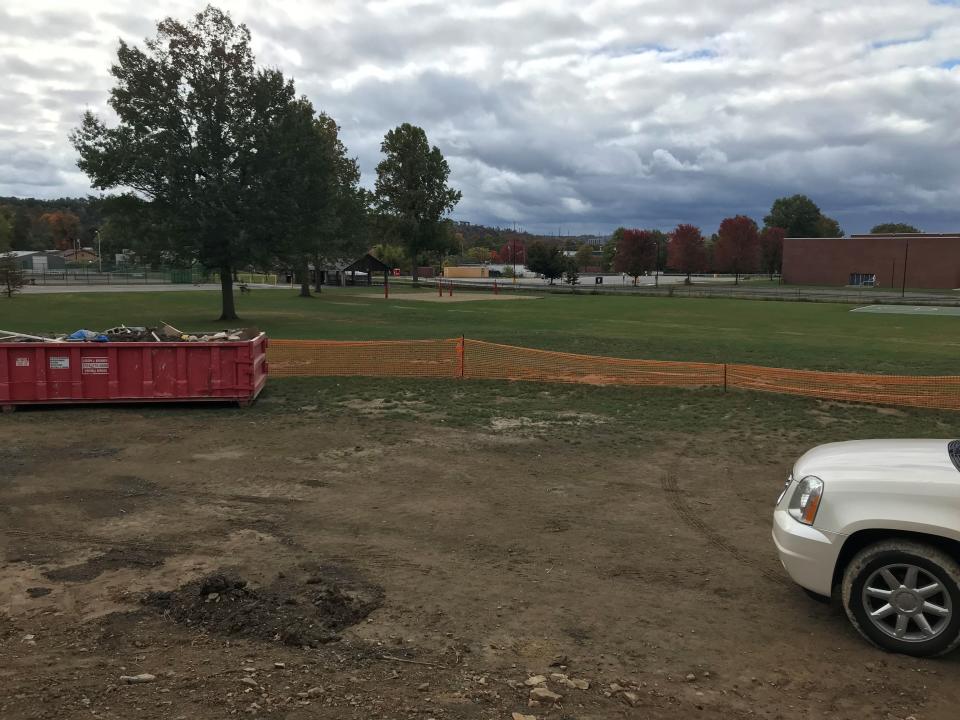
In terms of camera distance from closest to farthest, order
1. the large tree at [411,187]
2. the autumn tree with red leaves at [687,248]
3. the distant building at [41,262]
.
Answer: the large tree at [411,187]
the autumn tree with red leaves at [687,248]
the distant building at [41,262]

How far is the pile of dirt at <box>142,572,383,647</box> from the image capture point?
4.32 meters

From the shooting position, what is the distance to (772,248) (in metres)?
119

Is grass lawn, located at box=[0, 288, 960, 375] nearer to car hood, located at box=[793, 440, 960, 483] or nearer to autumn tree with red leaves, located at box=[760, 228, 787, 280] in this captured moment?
car hood, located at box=[793, 440, 960, 483]

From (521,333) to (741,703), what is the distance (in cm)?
2297

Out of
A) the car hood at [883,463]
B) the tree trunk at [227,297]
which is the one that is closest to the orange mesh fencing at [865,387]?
the car hood at [883,463]

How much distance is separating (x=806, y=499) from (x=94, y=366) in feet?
36.0

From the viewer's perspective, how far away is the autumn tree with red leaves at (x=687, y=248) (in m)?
93.9

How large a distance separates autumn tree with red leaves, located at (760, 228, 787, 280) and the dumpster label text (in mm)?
119955

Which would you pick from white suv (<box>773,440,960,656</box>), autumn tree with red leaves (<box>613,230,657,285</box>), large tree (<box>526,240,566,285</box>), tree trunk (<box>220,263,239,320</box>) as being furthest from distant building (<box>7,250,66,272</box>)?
white suv (<box>773,440,960,656</box>)

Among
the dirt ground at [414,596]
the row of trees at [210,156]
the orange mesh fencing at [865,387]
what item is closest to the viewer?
the dirt ground at [414,596]

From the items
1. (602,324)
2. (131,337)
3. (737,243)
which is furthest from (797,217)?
(131,337)

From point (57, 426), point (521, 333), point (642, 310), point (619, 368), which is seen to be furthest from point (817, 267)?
point (57, 426)

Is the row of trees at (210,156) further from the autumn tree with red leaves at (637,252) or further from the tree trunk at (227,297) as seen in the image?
the autumn tree with red leaves at (637,252)

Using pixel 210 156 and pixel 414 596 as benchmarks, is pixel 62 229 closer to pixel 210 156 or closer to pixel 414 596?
pixel 210 156
